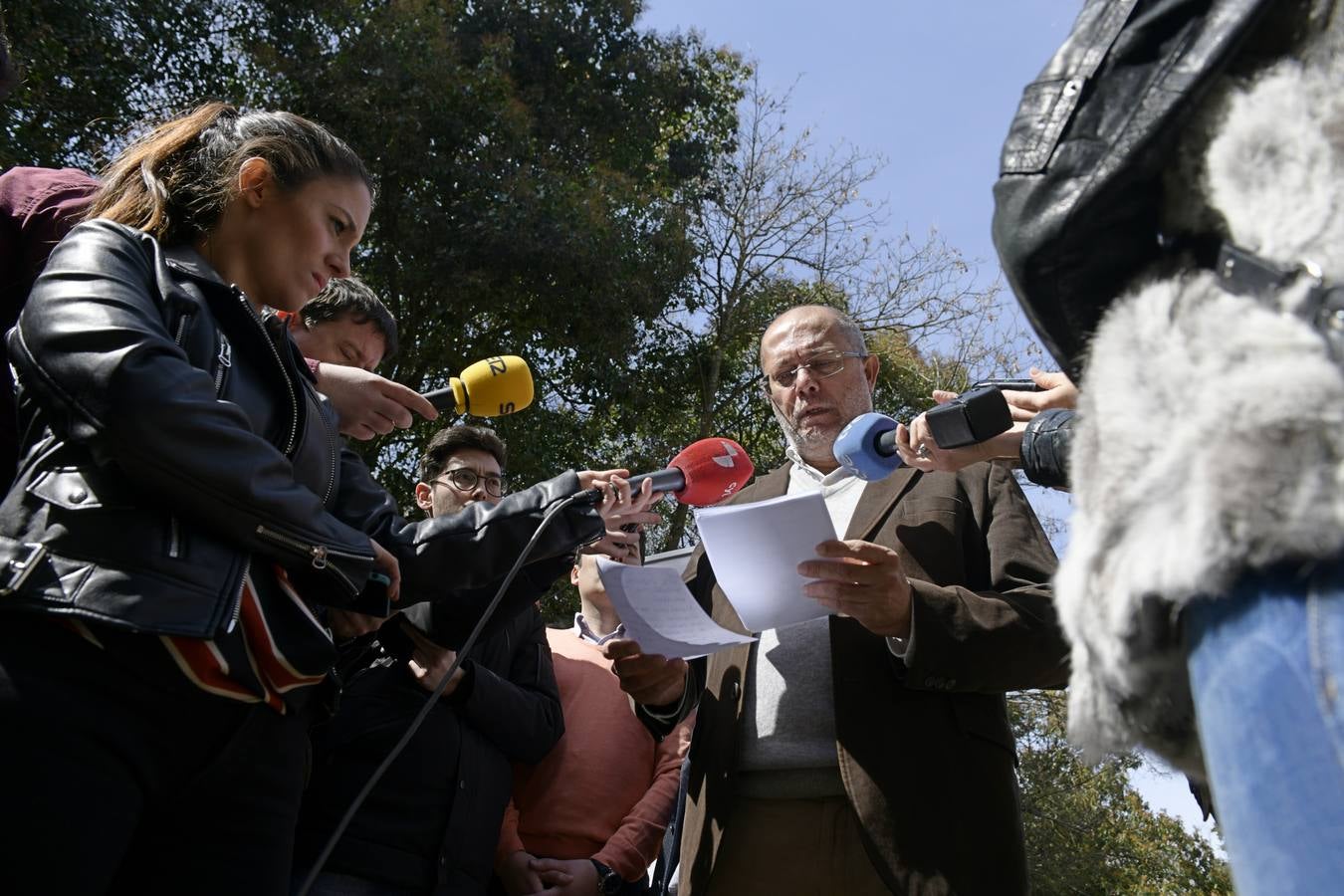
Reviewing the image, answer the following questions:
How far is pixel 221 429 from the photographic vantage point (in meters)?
1.67

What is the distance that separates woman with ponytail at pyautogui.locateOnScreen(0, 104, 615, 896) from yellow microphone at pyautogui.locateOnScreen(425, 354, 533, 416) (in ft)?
3.52

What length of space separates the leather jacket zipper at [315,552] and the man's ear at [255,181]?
2.83ft

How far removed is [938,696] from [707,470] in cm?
91

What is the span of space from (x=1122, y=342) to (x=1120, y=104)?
0.89 feet

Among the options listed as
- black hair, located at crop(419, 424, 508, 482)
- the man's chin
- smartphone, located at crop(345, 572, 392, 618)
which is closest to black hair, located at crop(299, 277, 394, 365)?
black hair, located at crop(419, 424, 508, 482)

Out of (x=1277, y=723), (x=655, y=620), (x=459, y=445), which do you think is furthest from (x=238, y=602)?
(x=459, y=445)

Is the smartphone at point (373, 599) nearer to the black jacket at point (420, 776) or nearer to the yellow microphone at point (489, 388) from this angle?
the black jacket at point (420, 776)

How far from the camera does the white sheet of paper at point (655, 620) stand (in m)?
2.70

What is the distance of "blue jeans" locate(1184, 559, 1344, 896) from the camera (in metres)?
0.90

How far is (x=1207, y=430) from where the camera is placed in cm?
99

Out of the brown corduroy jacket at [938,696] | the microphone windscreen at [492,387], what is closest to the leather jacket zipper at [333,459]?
the microphone windscreen at [492,387]

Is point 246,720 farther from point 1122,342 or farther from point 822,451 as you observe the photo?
point 822,451

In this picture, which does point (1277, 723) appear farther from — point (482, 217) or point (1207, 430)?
point (482, 217)

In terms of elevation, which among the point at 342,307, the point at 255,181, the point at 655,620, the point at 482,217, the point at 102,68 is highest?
the point at 102,68
